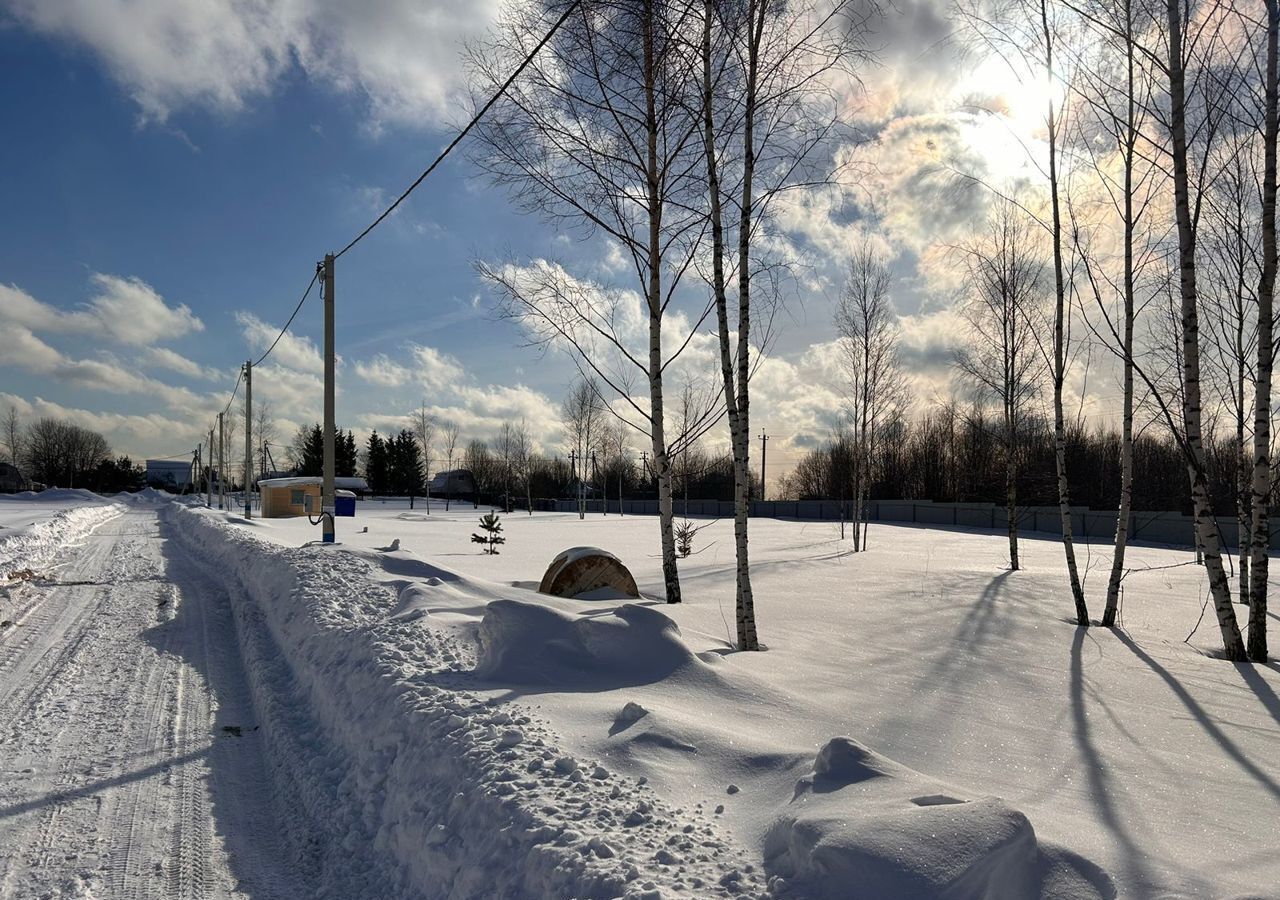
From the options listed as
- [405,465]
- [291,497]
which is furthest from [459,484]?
[291,497]

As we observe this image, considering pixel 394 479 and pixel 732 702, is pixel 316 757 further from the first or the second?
pixel 394 479

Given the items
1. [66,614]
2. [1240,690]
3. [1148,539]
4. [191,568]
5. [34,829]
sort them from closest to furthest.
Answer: [34,829]
[1240,690]
[66,614]
[191,568]
[1148,539]

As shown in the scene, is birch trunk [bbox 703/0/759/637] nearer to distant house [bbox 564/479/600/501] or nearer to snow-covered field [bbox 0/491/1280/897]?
snow-covered field [bbox 0/491/1280/897]

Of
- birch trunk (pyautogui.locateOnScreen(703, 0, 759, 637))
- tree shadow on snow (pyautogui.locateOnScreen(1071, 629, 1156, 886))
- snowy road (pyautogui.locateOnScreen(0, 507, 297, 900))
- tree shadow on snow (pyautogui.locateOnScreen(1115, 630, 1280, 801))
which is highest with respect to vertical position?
birch trunk (pyautogui.locateOnScreen(703, 0, 759, 637))

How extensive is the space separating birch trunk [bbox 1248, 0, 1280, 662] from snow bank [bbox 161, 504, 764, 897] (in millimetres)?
6202

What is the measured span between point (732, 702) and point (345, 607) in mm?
4475

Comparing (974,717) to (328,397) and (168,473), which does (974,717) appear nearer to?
(328,397)

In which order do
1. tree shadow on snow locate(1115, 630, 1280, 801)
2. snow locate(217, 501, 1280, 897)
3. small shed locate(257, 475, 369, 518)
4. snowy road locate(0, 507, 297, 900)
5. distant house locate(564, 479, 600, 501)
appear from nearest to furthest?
snow locate(217, 501, 1280, 897)
snowy road locate(0, 507, 297, 900)
tree shadow on snow locate(1115, 630, 1280, 801)
small shed locate(257, 475, 369, 518)
distant house locate(564, 479, 600, 501)

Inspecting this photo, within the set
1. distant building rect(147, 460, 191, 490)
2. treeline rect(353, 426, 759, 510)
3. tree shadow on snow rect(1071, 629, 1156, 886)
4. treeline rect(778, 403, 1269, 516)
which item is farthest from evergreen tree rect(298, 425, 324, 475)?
tree shadow on snow rect(1071, 629, 1156, 886)

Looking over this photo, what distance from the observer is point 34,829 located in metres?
3.71

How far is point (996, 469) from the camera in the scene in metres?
49.0

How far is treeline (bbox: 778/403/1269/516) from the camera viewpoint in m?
40.6

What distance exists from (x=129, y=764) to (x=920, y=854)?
15.2 feet

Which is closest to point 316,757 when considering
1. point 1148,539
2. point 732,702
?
point 732,702
